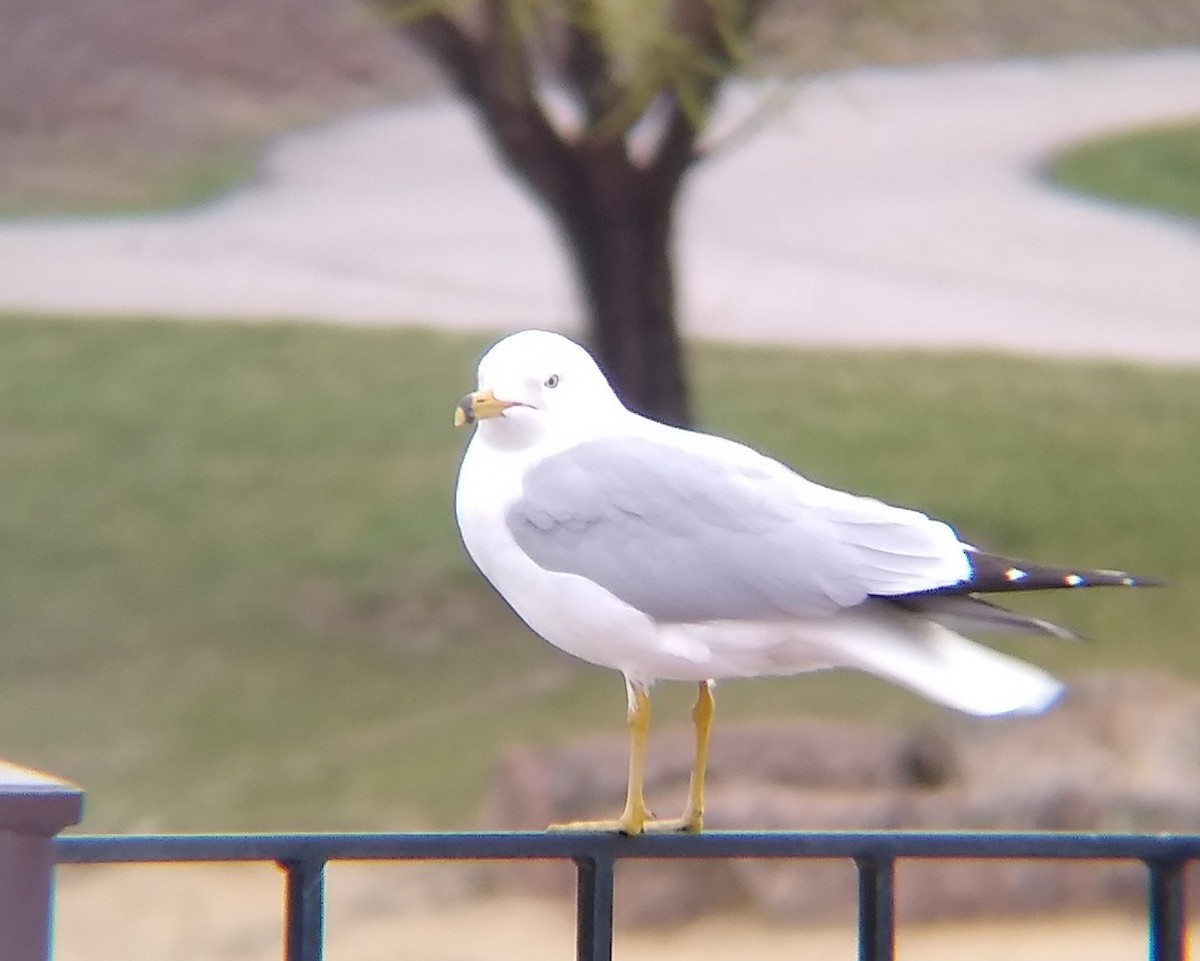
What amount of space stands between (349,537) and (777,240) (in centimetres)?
464

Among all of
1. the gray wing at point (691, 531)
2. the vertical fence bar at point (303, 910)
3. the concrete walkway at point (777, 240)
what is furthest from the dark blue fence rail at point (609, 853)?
the concrete walkway at point (777, 240)

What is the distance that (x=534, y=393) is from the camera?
6.01 feet

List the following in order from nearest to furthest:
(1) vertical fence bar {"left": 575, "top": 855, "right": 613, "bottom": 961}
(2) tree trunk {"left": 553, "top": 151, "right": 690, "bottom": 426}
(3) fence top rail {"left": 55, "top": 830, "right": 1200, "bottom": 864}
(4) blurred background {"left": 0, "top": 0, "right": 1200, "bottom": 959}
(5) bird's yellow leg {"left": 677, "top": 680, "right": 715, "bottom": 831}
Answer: (3) fence top rail {"left": 55, "top": 830, "right": 1200, "bottom": 864}
(1) vertical fence bar {"left": 575, "top": 855, "right": 613, "bottom": 961}
(5) bird's yellow leg {"left": 677, "top": 680, "right": 715, "bottom": 831}
(4) blurred background {"left": 0, "top": 0, "right": 1200, "bottom": 959}
(2) tree trunk {"left": 553, "top": 151, "right": 690, "bottom": 426}

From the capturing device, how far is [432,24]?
7.31 meters

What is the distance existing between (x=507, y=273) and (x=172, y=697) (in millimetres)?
5141

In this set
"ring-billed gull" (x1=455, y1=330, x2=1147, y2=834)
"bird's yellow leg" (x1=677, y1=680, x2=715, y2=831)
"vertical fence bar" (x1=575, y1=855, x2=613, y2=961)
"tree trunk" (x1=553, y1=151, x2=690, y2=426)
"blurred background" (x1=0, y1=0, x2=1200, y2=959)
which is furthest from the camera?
"tree trunk" (x1=553, y1=151, x2=690, y2=426)

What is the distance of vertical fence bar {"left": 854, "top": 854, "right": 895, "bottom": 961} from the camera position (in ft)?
4.91

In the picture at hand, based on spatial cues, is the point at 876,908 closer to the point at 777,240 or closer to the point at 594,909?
the point at 594,909

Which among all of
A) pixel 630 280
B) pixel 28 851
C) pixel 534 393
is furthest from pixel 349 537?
pixel 28 851

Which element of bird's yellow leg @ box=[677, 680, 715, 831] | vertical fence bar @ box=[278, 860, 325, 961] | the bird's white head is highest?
the bird's white head

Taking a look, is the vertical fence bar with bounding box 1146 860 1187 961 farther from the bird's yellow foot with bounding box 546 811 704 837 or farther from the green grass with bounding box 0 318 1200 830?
the green grass with bounding box 0 318 1200 830

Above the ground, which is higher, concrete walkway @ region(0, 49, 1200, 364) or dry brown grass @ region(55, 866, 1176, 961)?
concrete walkway @ region(0, 49, 1200, 364)

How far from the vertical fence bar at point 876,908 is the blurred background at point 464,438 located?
12.8 ft

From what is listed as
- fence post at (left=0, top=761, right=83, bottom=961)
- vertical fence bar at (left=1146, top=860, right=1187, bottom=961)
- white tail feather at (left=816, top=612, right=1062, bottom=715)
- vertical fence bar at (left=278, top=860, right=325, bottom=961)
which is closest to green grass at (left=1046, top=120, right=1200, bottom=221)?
white tail feather at (left=816, top=612, right=1062, bottom=715)
